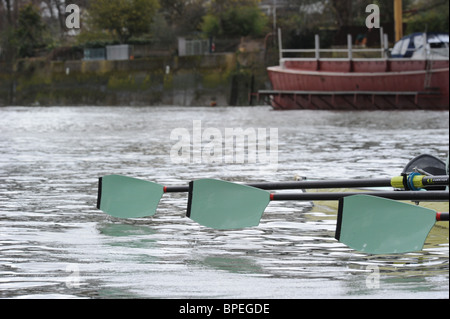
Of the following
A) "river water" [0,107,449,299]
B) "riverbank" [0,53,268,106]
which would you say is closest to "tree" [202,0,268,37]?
"riverbank" [0,53,268,106]

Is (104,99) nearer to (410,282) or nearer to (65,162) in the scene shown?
(65,162)

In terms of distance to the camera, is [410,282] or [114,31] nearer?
[410,282]

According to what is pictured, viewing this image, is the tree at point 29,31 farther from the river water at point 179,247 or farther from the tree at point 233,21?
the river water at point 179,247

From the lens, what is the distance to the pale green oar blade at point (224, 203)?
639 cm

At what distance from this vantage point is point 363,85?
29594mm

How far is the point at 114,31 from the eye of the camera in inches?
1570

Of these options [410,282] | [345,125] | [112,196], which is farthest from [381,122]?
[410,282]

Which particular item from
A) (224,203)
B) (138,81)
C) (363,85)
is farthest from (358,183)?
(138,81)

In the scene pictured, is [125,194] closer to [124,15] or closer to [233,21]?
[124,15]

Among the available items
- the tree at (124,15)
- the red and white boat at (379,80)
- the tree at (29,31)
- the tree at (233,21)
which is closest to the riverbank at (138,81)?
the tree at (29,31)

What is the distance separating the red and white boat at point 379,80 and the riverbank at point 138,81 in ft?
24.0

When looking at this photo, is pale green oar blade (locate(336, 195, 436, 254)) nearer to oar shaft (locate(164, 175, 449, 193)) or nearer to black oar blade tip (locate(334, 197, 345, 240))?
black oar blade tip (locate(334, 197, 345, 240))

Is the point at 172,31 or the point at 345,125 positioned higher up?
the point at 172,31
